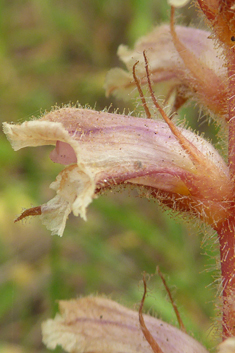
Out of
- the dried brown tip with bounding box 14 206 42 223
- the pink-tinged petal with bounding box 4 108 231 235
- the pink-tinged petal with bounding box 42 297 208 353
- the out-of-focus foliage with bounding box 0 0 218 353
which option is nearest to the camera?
the pink-tinged petal with bounding box 4 108 231 235

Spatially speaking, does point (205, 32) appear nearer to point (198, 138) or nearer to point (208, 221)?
point (198, 138)

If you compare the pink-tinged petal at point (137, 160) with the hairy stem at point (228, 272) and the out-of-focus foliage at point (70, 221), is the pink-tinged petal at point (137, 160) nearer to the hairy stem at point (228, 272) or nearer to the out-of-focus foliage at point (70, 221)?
the hairy stem at point (228, 272)

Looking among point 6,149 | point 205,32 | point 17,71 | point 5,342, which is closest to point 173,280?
A: point 5,342

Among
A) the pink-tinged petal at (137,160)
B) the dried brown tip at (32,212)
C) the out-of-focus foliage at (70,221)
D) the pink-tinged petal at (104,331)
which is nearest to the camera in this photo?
the pink-tinged petal at (137,160)

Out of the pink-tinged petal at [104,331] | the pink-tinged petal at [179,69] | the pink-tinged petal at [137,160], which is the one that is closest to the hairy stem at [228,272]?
the pink-tinged petal at [137,160]

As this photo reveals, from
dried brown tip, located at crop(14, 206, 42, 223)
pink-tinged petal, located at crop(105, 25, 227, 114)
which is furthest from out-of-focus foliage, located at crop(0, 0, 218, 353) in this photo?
dried brown tip, located at crop(14, 206, 42, 223)

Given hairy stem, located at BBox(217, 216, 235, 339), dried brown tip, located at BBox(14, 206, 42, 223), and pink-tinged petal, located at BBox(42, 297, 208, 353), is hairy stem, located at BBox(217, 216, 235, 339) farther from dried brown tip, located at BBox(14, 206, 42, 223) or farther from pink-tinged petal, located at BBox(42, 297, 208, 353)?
dried brown tip, located at BBox(14, 206, 42, 223)

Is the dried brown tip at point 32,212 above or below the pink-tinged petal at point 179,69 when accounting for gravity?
below
